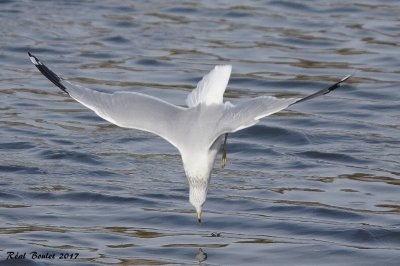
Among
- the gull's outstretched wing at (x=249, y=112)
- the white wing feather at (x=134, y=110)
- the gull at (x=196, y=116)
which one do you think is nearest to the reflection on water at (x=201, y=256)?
the gull at (x=196, y=116)

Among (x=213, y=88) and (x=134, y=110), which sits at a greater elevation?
(x=213, y=88)

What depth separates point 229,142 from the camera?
10.1m

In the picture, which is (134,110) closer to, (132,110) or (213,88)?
(132,110)

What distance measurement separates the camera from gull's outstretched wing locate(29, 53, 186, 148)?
6.95 meters

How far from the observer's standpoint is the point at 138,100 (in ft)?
23.8

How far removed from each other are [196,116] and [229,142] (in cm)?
329

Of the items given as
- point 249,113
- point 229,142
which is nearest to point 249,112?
point 249,113

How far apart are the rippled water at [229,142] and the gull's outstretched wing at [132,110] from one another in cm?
79

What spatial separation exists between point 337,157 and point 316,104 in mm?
1798

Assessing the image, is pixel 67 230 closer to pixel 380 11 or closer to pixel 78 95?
pixel 78 95

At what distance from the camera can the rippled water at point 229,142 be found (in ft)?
24.4

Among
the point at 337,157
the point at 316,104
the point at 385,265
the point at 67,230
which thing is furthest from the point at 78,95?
the point at 316,104

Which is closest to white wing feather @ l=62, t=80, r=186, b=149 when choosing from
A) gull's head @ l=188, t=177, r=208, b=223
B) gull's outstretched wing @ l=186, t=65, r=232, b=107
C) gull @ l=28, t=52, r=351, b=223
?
gull @ l=28, t=52, r=351, b=223

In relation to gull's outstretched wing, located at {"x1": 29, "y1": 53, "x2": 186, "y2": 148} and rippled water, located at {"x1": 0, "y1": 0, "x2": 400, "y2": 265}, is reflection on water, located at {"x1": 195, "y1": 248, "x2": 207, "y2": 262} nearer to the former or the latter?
rippled water, located at {"x1": 0, "y1": 0, "x2": 400, "y2": 265}
